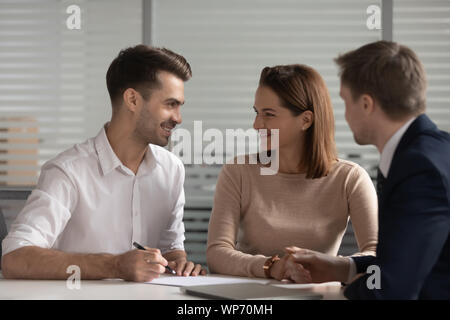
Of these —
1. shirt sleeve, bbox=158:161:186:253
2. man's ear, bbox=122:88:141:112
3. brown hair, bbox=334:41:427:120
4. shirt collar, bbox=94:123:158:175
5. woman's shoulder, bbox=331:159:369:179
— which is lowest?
shirt sleeve, bbox=158:161:186:253

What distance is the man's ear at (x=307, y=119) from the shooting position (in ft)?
6.86

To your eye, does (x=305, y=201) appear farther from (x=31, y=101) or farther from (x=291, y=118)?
(x=31, y=101)

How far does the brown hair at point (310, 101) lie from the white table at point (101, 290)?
1.93ft

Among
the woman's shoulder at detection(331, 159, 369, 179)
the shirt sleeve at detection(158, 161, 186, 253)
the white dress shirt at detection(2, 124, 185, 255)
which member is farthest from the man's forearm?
the woman's shoulder at detection(331, 159, 369, 179)

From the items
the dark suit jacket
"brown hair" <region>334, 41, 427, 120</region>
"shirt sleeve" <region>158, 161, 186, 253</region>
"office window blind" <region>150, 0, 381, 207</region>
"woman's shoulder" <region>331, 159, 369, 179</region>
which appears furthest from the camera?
"office window blind" <region>150, 0, 381, 207</region>

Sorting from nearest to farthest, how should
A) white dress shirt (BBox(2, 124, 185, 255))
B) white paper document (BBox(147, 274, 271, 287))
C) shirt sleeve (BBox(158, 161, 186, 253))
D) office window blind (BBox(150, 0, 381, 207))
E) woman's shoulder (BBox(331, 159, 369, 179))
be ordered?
1. white paper document (BBox(147, 274, 271, 287))
2. white dress shirt (BBox(2, 124, 185, 255))
3. woman's shoulder (BBox(331, 159, 369, 179))
4. shirt sleeve (BBox(158, 161, 186, 253))
5. office window blind (BBox(150, 0, 381, 207))

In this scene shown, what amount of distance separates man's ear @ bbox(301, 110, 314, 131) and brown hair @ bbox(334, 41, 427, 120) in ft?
2.30

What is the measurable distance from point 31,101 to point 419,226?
345cm

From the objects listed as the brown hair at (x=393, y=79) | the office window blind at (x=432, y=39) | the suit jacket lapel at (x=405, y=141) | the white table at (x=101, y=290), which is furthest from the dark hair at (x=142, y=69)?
the office window blind at (x=432, y=39)

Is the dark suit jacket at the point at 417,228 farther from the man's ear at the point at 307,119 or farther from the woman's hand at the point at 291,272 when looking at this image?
the man's ear at the point at 307,119

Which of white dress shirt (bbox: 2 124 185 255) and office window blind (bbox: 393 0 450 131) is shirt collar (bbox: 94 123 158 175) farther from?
office window blind (bbox: 393 0 450 131)

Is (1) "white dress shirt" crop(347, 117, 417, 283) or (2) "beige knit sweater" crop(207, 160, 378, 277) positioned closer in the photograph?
(1) "white dress shirt" crop(347, 117, 417, 283)

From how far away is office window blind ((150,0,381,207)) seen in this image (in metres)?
3.96
